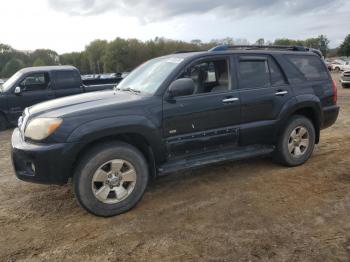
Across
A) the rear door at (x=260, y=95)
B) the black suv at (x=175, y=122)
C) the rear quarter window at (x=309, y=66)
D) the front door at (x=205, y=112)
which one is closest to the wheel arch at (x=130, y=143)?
the black suv at (x=175, y=122)

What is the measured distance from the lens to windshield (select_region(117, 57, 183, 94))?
4473 millimetres

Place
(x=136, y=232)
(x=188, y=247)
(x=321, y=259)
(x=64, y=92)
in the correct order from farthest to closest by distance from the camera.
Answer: (x=64, y=92), (x=136, y=232), (x=188, y=247), (x=321, y=259)

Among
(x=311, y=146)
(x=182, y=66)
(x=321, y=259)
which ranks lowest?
(x=321, y=259)

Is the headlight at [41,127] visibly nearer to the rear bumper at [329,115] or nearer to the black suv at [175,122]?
the black suv at [175,122]

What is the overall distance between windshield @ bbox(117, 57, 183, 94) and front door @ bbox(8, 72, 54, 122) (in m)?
5.54

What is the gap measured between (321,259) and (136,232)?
1.75 meters

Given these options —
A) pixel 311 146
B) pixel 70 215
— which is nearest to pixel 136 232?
pixel 70 215

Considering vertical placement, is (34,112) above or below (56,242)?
above

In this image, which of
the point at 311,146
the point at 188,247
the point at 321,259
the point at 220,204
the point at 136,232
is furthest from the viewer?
the point at 311,146

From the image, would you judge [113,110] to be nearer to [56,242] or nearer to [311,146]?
[56,242]

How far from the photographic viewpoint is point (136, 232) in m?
3.62

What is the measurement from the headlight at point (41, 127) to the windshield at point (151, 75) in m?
1.22

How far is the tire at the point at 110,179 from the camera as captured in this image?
379cm

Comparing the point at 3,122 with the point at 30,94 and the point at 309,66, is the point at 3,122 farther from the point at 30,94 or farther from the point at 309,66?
the point at 309,66
